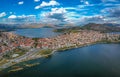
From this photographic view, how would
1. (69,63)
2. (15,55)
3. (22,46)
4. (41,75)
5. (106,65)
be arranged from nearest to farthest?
(41,75) < (106,65) < (69,63) < (15,55) < (22,46)

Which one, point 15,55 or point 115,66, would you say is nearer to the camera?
point 115,66

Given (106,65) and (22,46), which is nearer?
(106,65)

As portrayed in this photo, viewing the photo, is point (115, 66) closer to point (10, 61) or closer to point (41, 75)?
point (41, 75)

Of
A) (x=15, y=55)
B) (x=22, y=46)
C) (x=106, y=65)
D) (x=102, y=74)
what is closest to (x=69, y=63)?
(x=106, y=65)

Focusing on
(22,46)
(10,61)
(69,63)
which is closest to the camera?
(69,63)

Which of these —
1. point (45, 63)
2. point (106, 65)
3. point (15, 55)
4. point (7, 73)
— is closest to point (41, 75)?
point (7, 73)

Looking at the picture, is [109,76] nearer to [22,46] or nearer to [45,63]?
[45,63]

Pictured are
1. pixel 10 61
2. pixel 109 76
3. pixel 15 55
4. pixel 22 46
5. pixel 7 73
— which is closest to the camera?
pixel 109 76

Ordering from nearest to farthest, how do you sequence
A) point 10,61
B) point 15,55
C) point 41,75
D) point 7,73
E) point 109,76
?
1. point 109,76
2. point 41,75
3. point 7,73
4. point 10,61
5. point 15,55
